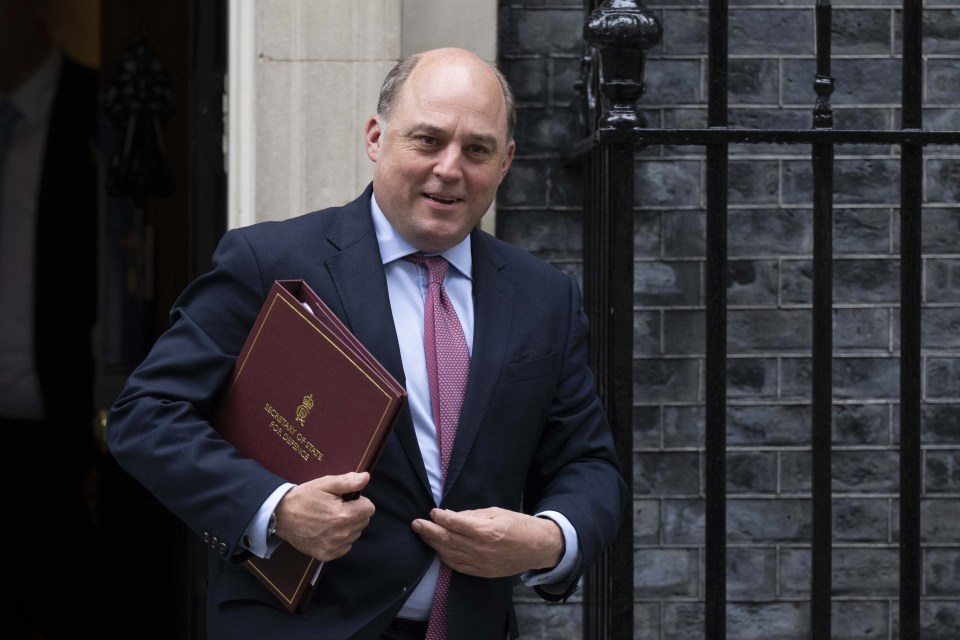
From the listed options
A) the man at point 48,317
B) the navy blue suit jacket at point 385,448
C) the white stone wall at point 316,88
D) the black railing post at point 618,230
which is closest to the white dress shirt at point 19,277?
the man at point 48,317

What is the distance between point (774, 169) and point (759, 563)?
1144 mm

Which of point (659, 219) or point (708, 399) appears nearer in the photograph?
point (708, 399)

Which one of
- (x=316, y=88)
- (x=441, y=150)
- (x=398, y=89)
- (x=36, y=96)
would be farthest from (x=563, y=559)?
(x=36, y=96)

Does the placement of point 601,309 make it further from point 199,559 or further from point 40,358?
point 40,358

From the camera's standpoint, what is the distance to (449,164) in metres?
2.28

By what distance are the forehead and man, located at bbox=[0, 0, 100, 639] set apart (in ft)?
9.11

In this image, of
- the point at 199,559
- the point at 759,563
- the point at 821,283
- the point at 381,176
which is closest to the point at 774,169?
the point at 821,283

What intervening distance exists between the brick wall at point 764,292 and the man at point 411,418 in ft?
4.53

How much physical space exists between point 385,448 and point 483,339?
27 cm

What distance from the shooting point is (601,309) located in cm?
314

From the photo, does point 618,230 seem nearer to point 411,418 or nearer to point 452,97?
point 452,97

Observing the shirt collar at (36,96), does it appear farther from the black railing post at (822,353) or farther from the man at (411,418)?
the black railing post at (822,353)

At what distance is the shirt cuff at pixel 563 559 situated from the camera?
7.54ft

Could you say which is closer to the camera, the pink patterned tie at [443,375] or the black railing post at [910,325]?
the pink patterned tie at [443,375]
